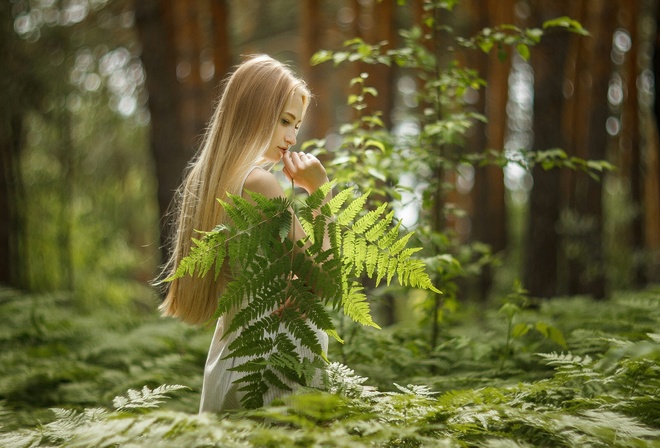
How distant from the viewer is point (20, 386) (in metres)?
4.43

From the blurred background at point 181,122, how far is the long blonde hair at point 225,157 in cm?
371

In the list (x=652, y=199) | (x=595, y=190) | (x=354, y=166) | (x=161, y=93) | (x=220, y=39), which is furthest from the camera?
(x=652, y=199)

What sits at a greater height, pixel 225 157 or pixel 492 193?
pixel 492 193

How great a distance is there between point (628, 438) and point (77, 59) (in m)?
12.5

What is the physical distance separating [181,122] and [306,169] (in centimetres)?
579

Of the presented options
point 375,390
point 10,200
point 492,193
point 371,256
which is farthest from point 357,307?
point 492,193

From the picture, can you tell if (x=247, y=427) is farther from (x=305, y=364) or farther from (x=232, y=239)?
(x=232, y=239)

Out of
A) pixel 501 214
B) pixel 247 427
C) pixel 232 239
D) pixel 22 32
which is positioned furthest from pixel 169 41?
pixel 501 214

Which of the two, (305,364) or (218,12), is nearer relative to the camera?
(305,364)

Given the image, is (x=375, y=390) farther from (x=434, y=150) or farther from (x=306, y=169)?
(x=434, y=150)

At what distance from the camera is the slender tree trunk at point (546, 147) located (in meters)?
8.12

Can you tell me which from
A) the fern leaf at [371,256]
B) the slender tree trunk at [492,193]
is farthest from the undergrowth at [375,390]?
the slender tree trunk at [492,193]

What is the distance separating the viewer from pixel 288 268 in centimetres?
240

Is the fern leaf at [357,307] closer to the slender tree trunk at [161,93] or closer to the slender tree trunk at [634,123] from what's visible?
the slender tree trunk at [161,93]
